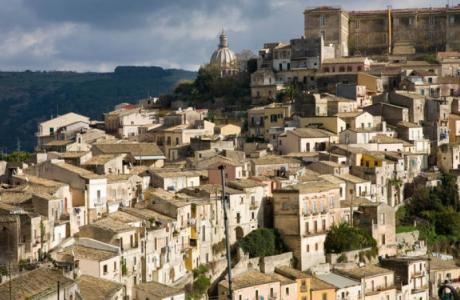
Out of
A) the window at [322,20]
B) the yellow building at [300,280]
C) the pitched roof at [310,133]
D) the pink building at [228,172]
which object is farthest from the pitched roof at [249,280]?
the window at [322,20]

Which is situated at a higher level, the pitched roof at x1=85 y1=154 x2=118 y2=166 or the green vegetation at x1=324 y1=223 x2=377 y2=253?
the pitched roof at x1=85 y1=154 x2=118 y2=166

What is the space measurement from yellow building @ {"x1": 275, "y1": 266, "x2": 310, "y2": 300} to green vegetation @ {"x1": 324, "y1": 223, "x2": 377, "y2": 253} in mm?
3750

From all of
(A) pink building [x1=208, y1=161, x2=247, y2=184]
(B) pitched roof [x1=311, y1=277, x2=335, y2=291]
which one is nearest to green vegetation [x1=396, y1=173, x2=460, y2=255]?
(A) pink building [x1=208, y1=161, x2=247, y2=184]

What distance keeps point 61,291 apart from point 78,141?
98.1 ft

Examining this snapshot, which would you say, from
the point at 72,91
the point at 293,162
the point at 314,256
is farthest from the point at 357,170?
the point at 72,91

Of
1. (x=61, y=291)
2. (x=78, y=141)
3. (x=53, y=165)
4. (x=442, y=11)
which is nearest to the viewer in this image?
(x=61, y=291)

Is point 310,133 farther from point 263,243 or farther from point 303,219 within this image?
point 263,243

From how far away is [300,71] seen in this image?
8038 cm

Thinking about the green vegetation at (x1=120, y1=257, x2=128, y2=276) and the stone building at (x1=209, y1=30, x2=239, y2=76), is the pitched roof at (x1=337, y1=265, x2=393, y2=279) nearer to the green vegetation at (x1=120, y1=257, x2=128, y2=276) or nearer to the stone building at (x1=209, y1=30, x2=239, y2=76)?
the green vegetation at (x1=120, y1=257, x2=128, y2=276)

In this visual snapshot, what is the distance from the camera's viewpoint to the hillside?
16425 cm

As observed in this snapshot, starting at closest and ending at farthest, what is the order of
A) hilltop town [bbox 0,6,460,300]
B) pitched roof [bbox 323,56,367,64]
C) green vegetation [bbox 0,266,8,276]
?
green vegetation [bbox 0,266,8,276]
hilltop town [bbox 0,6,460,300]
pitched roof [bbox 323,56,367,64]

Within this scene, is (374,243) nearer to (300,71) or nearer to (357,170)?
(357,170)

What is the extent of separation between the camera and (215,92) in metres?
82.5

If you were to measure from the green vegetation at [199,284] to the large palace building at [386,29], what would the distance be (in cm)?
4232
